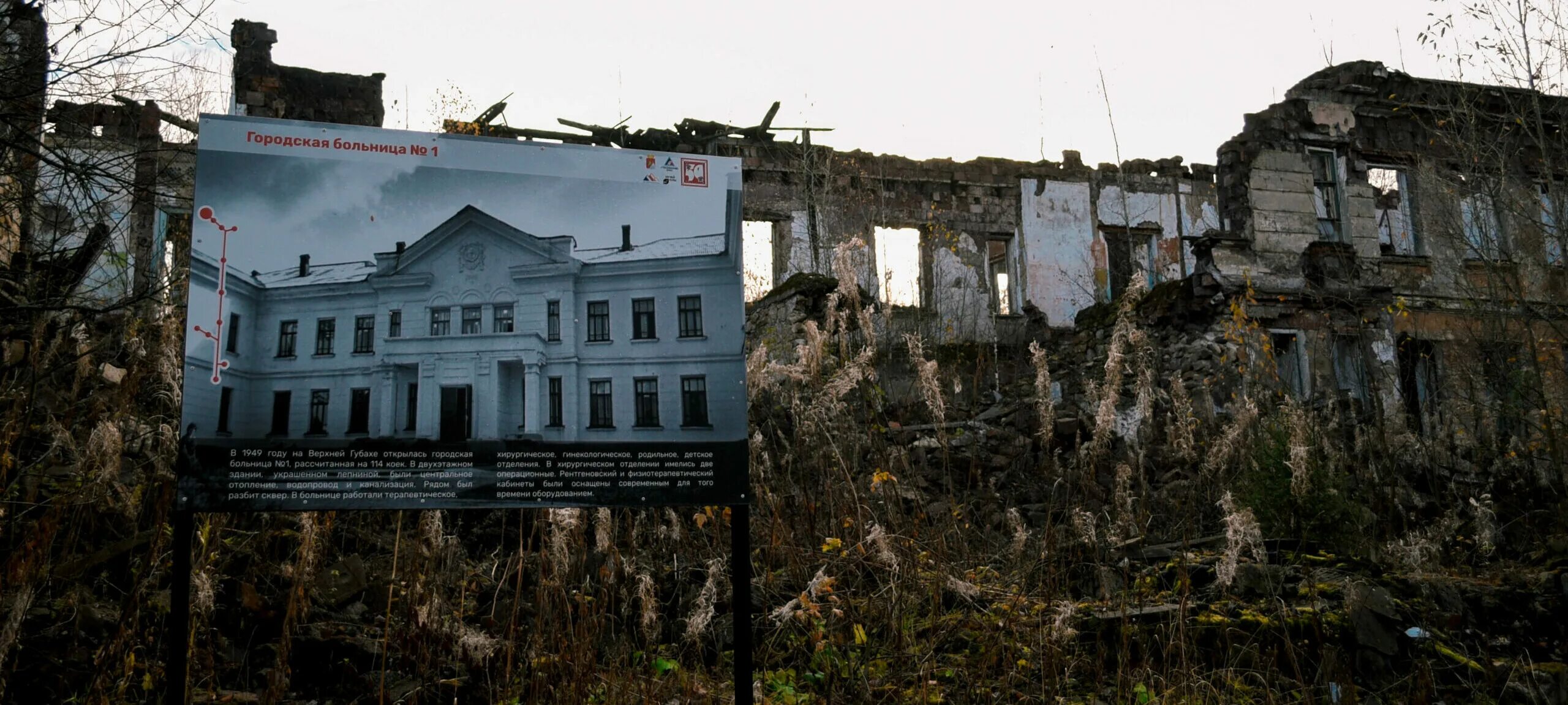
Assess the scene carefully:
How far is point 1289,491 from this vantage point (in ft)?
23.2

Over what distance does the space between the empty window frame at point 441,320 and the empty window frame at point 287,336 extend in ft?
1.61

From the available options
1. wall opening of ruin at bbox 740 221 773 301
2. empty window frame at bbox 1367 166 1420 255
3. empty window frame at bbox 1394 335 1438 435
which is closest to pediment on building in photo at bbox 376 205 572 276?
empty window frame at bbox 1394 335 1438 435

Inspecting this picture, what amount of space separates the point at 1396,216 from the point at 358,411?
58.9 feet

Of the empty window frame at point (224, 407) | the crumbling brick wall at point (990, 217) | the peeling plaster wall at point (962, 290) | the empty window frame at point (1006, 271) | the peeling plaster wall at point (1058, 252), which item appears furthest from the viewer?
the peeling plaster wall at point (1058, 252)

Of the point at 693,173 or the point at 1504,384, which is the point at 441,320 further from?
the point at 1504,384

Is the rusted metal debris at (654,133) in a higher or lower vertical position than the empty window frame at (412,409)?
higher

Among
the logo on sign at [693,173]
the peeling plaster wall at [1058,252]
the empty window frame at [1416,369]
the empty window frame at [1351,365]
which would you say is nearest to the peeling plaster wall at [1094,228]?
the peeling plaster wall at [1058,252]

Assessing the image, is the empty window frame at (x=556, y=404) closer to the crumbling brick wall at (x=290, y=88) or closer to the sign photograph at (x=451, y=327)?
the sign photograph at (x=451, y=327)

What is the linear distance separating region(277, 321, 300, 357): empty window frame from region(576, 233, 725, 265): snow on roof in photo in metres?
1.12

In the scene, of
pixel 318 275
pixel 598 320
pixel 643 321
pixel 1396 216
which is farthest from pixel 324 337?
pixel 1396 216

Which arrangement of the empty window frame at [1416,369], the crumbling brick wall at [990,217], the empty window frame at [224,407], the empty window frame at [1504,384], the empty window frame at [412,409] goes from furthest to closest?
the crumbling brick wall at [990,217] < the empty window frame at [1416,369] < the empty window frame at [1504,384] < the empty window frame at [412,409] < the empty window frame at [224,407]

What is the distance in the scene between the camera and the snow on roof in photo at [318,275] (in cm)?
418

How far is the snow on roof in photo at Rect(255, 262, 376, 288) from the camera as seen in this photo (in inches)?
165

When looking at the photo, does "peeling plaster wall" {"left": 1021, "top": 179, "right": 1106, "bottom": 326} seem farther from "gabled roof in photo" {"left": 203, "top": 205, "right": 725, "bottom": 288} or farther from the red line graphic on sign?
the red line graphic on sign
